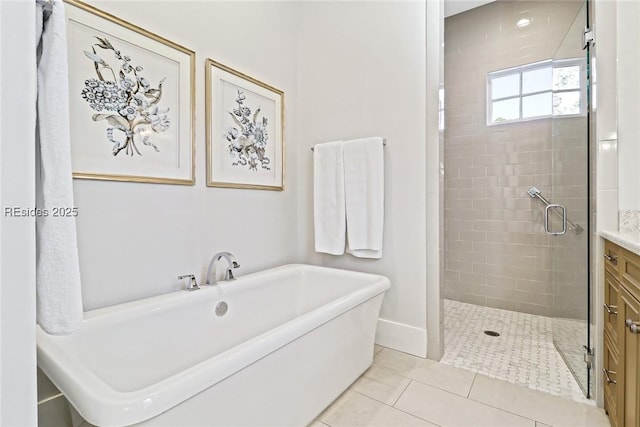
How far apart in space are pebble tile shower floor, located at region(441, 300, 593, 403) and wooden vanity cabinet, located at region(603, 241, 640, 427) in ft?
1.11

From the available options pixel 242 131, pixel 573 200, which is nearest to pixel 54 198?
pixel 242 131

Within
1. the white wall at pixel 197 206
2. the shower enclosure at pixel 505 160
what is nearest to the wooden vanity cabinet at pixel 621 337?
the shower enclosure at pixel 505 160

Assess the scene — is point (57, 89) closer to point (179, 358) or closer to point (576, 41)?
point (179, 358)

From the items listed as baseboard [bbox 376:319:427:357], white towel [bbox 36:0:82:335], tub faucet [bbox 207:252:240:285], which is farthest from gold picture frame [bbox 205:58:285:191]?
baseboard [bbox 376:319:427:357]

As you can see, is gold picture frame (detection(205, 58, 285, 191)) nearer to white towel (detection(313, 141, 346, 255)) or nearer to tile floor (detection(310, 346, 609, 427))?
white towel (detection(313, 141, 346, 255))

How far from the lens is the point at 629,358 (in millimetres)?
1194

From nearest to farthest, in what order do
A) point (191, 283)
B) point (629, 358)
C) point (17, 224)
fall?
point (17, 224) → point (629, 358) → point (191, 283)

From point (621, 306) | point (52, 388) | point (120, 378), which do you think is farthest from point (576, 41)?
point (52, 388)

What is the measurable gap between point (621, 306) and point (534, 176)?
195 cm

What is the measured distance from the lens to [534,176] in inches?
115

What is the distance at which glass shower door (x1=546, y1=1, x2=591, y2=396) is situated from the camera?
1757 millimetres

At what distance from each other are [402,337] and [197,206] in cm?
168

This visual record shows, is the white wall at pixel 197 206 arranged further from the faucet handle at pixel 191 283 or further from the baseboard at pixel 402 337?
the baseboard at pixel 402 337

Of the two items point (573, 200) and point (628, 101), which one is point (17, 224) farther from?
point (573, 200)
